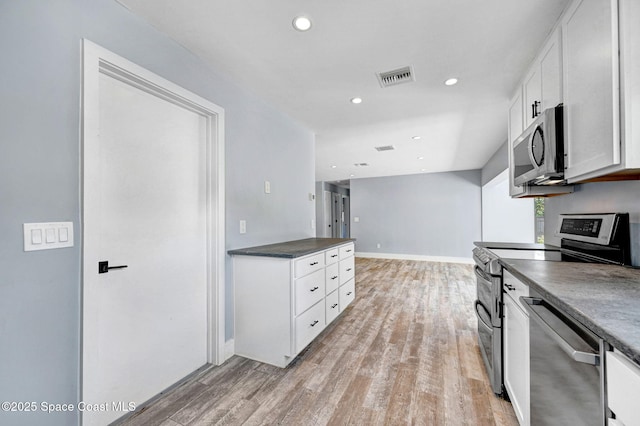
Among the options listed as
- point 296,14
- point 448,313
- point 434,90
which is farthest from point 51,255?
point 448,313

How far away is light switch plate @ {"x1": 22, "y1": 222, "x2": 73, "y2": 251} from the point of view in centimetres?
111

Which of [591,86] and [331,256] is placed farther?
[331,256]

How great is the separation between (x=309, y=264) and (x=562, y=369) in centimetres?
166

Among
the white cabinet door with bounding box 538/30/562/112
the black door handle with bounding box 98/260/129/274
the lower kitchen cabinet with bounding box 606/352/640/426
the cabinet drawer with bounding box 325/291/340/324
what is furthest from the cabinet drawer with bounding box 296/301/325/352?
the white cabinet door with bounding box 538/30/562/112

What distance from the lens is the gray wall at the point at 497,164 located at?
4.06 metres

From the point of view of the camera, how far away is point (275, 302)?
2.08 metres

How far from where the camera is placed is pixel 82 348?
125 centimetres

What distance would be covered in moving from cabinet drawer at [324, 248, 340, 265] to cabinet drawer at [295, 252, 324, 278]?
10cm

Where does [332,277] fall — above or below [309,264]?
below

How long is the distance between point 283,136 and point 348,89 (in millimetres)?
940

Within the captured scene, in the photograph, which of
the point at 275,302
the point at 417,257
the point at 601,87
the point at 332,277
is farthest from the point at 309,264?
the point at 417,257

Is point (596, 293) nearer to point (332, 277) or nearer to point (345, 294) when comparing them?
point (332, 277)

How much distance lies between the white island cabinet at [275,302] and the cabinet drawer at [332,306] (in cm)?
24

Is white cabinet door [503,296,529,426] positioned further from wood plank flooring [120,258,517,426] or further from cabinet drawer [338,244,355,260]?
cabinet drawer [338,244,355,260]
